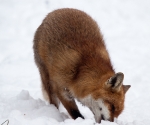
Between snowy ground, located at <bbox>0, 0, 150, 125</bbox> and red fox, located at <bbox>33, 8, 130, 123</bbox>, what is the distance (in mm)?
363

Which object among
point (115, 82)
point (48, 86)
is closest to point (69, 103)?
point (48, 86)

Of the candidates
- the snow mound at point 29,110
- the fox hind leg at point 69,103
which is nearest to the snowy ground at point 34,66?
the snow mound at point 29,110

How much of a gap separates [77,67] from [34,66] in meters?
4.40

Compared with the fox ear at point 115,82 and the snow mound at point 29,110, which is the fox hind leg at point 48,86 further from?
the fox ear at point 115,82

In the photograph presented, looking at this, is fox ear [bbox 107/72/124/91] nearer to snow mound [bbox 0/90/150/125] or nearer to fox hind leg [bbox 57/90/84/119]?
snow mound [bbox 0/90/150/125]

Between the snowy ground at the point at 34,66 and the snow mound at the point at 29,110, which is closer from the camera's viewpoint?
the snow mound at the point at 29,110

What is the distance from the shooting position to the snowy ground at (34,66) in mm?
6184

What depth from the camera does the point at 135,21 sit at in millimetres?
13938

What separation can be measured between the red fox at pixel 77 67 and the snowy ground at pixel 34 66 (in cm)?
36

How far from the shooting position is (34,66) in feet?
33.3

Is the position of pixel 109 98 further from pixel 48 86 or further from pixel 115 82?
pixel 48 86

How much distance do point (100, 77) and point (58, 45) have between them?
1.18 m

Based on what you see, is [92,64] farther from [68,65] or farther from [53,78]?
[53,78]

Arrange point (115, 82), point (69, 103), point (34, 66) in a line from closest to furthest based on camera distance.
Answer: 1. point (115, 82)
2. point (69, 103)
3. point (34, 66)
